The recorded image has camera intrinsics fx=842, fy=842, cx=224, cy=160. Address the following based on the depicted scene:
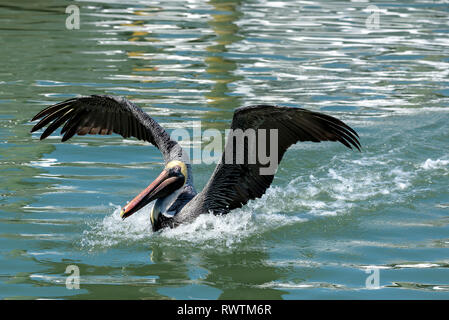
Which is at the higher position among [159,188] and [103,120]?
[103,120]

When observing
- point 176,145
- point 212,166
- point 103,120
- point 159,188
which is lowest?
point 159,188

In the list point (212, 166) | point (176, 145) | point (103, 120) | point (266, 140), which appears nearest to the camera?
point (266, 140)

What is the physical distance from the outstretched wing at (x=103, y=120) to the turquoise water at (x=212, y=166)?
63 centimetres

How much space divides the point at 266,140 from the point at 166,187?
1.04 m

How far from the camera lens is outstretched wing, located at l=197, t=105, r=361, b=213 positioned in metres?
6.17

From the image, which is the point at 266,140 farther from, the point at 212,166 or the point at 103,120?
the point at 212,166

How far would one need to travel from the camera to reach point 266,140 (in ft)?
21.3

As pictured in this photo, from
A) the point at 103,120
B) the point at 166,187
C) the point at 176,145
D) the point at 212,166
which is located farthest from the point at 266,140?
the point at 212,166

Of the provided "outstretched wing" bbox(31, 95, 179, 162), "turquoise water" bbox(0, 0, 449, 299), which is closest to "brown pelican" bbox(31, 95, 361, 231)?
"outstretched wing" bbox(31, 95, 179, 162)
